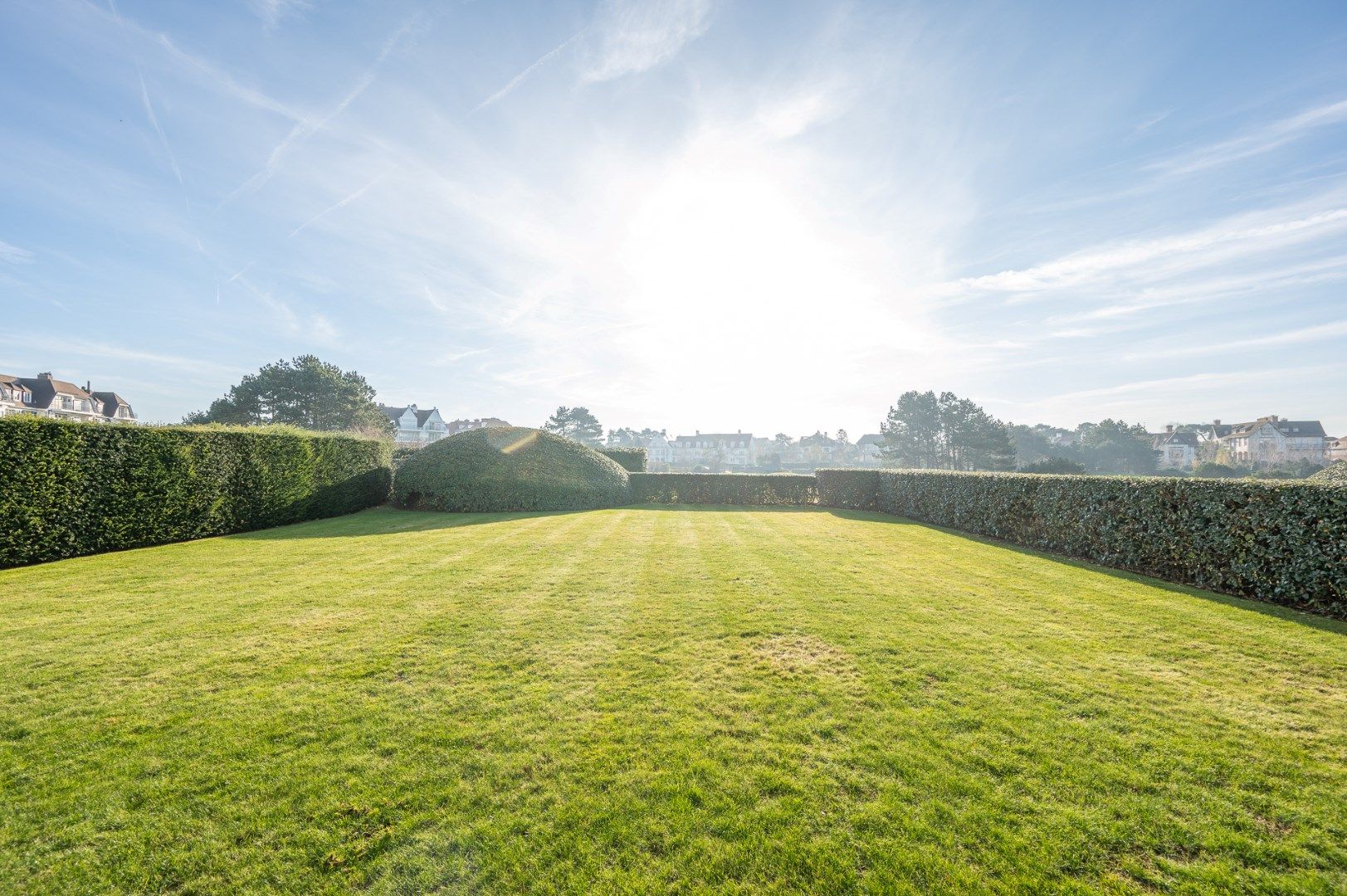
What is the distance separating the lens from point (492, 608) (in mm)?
5977

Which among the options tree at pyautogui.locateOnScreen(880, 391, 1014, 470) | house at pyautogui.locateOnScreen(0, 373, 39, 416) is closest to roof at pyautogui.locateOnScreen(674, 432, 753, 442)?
tree at pyautogui.locateOnScreen(880, 391, 1014, 470)

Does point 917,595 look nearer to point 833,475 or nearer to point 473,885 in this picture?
point 473,885

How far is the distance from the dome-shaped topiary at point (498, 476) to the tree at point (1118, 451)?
80.4m

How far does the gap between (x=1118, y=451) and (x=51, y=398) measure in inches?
4838

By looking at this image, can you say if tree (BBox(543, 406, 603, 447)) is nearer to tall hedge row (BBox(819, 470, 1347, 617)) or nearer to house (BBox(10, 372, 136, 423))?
house (BBox(10, 372, 136, 423))

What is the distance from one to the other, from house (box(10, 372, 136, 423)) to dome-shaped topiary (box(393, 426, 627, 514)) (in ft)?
142

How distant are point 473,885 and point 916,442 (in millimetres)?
65045

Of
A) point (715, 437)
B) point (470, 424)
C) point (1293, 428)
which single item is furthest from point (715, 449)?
point (1293, 428)

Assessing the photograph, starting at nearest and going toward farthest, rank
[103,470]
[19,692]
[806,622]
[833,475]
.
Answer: [19,692]
[806,622]
[103,470]
[833,475]

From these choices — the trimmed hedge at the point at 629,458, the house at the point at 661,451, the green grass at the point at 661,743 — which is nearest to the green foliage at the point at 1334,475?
the green grass at the point at 661,743

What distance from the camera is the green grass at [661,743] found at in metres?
2.36

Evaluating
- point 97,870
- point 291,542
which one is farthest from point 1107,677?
point 291,542

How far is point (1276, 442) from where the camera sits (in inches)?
2549

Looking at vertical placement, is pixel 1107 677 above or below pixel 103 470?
below
